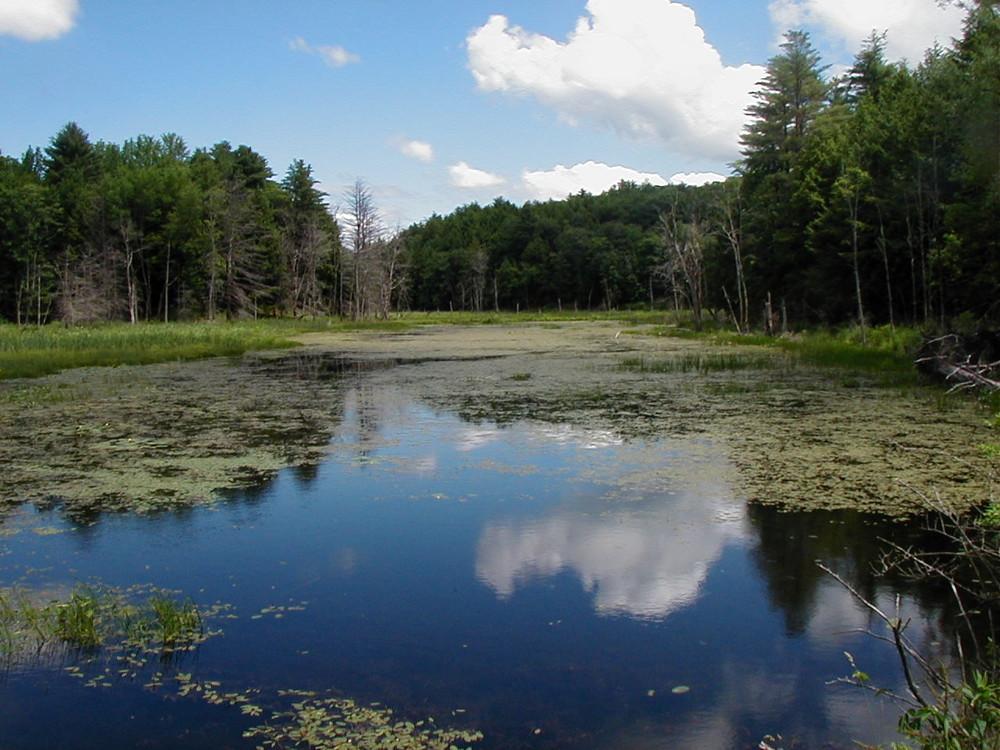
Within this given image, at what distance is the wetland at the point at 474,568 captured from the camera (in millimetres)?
4020

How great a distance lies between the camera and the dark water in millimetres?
3973

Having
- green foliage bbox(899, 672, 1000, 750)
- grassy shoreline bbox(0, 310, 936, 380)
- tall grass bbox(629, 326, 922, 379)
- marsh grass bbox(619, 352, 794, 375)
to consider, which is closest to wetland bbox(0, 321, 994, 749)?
green foliage bbox(899, 672, 1000, 750)

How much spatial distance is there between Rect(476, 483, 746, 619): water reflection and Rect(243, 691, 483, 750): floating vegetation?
67.8 inches

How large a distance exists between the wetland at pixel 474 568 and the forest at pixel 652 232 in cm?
1047

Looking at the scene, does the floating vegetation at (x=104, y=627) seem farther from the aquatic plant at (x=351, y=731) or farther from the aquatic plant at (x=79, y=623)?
the aquatic plant at (x=351, y=731)

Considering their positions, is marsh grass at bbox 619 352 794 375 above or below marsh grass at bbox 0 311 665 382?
below

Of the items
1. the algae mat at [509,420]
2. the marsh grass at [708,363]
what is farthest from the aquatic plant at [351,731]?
the marsh grass at [708,363]

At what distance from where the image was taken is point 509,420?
42.3 ft

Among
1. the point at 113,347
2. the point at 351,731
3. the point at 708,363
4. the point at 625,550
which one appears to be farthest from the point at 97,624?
the point at 113,347

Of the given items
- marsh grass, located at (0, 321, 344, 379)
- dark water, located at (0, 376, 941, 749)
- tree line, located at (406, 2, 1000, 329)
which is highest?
A: tree line, located at (406, 2, 1000, 329)

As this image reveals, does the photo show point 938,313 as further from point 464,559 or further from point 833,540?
point 464,559

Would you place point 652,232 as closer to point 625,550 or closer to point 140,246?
point 140,246

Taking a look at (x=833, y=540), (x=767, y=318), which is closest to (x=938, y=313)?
(x=767, y=318)

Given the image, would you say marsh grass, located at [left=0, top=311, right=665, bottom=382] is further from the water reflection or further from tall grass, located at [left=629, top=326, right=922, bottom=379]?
tall grass, located at [left=629, top=326, right=922, bottom=379]
